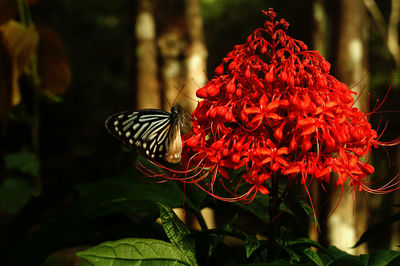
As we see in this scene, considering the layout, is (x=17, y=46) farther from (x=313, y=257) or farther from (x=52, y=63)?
(x=313, y=257)

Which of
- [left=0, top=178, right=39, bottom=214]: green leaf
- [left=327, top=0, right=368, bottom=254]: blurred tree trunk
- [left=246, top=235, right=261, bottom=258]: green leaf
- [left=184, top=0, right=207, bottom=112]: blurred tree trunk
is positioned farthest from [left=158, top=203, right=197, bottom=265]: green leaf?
[left=327, top=0, right=368, bottom=254]: blurred tree trunk

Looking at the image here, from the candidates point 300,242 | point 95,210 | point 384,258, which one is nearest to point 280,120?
point 300,242

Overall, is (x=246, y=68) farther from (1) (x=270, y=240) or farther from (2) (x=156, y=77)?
(2) (x=156, y=77)

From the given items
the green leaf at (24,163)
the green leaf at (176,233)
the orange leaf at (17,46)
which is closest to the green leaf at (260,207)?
the green leaf at (176,233)

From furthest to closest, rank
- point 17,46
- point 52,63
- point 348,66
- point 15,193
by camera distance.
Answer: point 348,66, point 15,193, point 52,63, point 17,46

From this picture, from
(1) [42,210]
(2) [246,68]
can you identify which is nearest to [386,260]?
(2) [246,68]

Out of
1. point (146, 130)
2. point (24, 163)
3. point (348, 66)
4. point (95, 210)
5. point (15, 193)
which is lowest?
point (15, 193)
